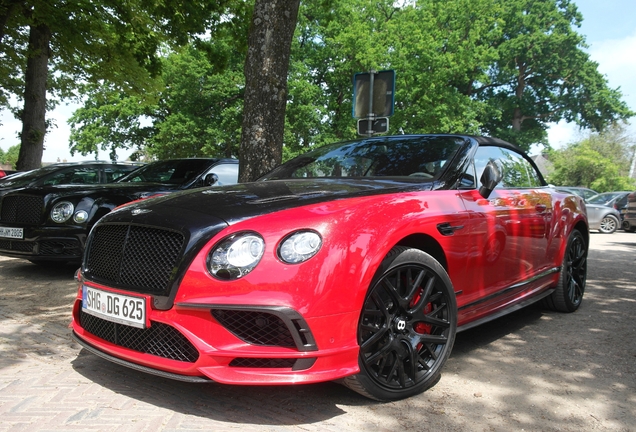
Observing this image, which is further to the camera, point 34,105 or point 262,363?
point 34,105

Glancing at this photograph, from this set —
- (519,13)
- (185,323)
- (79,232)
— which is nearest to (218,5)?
(79,232)

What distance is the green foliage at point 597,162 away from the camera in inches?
1677

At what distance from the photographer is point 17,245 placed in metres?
6.56

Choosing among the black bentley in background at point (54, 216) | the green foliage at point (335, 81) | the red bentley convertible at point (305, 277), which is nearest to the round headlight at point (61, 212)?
the black bentley in background at point (54, 216)

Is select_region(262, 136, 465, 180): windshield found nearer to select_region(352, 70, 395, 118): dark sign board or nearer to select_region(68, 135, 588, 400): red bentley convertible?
select_region(68, 135, 588, 400): red bentley convertible

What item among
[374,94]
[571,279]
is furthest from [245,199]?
[374,94]

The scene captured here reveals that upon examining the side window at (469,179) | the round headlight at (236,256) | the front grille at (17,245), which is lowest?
the front grille at (17,245)

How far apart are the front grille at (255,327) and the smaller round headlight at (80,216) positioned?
175 inches

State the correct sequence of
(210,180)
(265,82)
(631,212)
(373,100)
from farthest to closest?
(631,212)
(210,180)
(373,100)
(265,82)

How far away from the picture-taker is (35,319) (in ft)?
15.5

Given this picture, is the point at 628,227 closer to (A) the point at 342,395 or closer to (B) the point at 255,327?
(A) the point at 342,395

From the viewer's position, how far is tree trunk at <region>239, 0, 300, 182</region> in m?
6.07

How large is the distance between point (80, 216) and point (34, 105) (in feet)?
31.9

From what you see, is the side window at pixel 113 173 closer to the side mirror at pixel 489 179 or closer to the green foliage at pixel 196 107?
the side mirror at pixel 489 179
